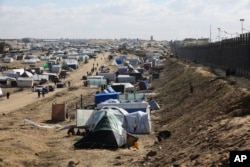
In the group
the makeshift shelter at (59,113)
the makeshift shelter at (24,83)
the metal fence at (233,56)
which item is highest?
the metal fence at (233,56)

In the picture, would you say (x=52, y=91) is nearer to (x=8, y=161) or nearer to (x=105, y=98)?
(x=105, y=98)

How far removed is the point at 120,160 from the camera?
19641mm

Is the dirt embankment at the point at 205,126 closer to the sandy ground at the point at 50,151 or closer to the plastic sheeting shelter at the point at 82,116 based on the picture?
the sandy ground at the point at 50,151

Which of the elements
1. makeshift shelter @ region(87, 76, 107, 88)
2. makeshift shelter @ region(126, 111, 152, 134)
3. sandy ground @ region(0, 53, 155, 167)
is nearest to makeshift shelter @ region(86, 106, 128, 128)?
makeshift shelter @ region(126, 111, 152, 134)

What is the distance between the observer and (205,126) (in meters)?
21.2

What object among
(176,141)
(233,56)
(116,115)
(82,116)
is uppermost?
(233,56)

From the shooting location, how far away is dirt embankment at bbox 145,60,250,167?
16075mm

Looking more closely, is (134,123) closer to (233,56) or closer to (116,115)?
(116,115)

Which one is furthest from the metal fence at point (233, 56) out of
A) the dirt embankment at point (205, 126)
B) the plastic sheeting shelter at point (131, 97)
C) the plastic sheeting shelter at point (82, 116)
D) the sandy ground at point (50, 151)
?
the sandy ground at point (50, 151)

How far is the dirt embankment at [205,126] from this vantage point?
52.7ft

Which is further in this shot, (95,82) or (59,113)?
(95,82)

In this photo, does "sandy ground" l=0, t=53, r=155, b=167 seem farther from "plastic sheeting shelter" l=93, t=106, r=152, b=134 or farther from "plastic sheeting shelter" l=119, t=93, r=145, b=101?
"plastic sheeting shelter" l=119, t=93, r=145, b=101

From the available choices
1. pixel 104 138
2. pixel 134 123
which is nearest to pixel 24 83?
pixel 134 123

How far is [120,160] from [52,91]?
43.6 m
